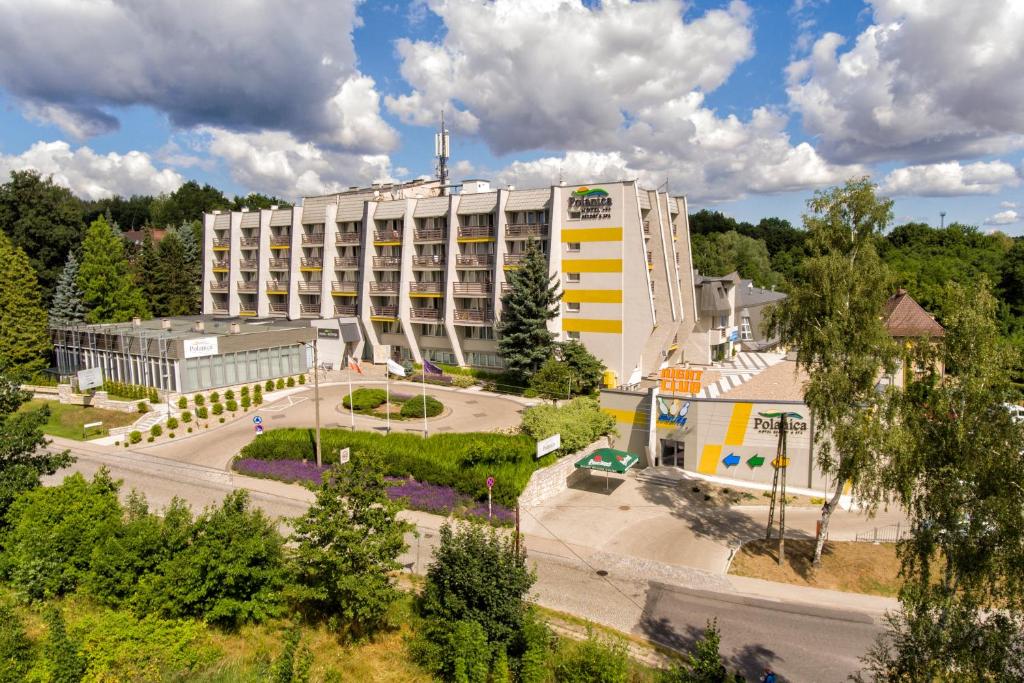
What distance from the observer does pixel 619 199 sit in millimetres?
49750

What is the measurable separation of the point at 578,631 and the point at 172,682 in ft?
39.0

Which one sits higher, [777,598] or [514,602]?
[514,602]

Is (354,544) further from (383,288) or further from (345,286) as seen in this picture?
(345,286)

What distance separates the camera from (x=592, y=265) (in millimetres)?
51344

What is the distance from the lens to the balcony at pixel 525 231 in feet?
174

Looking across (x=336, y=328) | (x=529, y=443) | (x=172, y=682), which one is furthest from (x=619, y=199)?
(x=172, y=682)

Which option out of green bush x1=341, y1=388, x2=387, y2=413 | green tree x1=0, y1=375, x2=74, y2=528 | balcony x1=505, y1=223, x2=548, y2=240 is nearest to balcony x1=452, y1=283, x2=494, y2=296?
balcony x1=505, y1=223, x2=548, y2=240

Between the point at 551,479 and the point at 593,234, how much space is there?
81.9 ft

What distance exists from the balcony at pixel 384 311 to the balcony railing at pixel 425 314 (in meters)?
2.40

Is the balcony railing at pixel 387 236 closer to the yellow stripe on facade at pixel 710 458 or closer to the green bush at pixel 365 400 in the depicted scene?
the green bush at pixel 365 400

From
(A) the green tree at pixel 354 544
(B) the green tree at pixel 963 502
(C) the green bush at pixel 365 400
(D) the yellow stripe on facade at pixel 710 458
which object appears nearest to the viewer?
(B) the green tree at pixel 963 502

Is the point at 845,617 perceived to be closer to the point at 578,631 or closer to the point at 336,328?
the point at 578,631

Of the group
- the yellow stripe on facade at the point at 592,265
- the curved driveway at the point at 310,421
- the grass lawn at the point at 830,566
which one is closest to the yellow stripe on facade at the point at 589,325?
the yellow stripe on facade at the point at 592,265

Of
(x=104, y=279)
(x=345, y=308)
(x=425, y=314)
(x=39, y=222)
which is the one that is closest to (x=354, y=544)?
(x=425, y=314)
